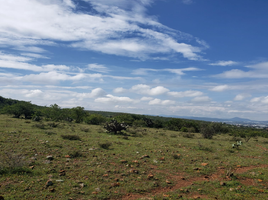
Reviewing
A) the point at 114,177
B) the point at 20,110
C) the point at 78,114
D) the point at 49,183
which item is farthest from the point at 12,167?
the point at 20,110

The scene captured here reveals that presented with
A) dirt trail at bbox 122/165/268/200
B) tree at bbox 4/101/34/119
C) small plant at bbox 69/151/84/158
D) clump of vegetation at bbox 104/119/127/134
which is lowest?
dirt trail at bbox 122/165/268/200

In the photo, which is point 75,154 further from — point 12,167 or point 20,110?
point 20,110

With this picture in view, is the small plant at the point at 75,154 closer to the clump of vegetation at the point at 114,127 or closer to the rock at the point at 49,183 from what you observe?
the rock at the point at 49,183

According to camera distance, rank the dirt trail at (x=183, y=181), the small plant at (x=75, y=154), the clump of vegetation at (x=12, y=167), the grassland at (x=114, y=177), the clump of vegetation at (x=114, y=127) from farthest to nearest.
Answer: the clump of vegetation at (x=114, y=127)
the small plant at (x=75, y=154)
the clump of vegetation at (x=12, y=167)
the dirt trail at (x=183, y=181)
the grassland at (x=114, y=177)

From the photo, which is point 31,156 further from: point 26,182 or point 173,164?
point 173,164

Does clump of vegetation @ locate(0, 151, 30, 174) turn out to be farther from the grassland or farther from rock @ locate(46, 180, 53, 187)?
rock @ locate(46, 180, 53, 187)

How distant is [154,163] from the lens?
10.7 m

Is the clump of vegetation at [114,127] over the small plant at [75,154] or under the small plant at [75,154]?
over

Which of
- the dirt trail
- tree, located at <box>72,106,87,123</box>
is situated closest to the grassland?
the dirt trail

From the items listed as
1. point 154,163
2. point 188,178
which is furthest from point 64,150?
point 188,178

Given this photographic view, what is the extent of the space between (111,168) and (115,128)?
15.0 m

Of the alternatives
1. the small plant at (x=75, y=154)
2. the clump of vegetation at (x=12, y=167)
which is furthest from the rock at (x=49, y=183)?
the small plant at (x=75, y=154)

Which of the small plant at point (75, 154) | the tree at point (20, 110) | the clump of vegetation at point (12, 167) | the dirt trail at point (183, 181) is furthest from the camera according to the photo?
the tree at point (20, 110)

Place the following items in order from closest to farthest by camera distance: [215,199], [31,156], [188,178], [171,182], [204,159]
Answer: [215,199] < [171,182] < [188,178] < [31,156] < [204,159]
